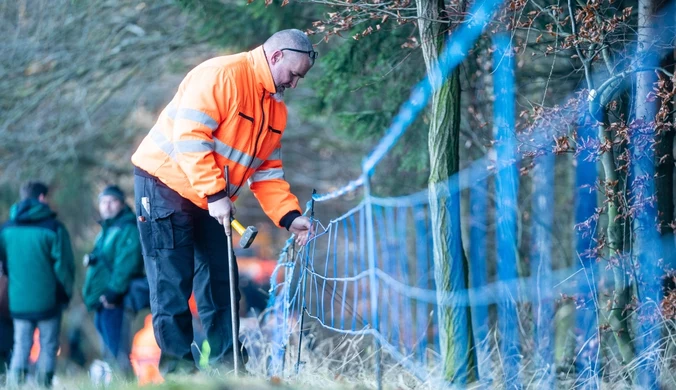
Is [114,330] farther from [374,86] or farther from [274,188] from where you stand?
[274,188]

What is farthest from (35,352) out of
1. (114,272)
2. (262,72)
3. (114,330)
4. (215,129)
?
(262,72)

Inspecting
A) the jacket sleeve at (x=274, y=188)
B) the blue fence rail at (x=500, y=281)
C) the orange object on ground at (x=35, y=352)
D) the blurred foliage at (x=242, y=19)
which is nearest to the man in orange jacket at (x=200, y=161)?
the jacket sleeve at (x=274, y=188)

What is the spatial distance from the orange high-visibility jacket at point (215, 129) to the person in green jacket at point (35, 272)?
2985mm

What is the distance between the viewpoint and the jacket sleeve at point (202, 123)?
15.8 ft

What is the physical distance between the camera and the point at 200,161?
482 centimetres

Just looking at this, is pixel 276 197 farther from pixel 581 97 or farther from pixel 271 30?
pixel 271 30

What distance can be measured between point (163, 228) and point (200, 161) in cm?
50

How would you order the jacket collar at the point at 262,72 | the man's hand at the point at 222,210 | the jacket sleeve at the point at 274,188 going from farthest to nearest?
the jacket sleeve at the point at 274,188, the jacket collar at the point at 262,72, the man's hand at the point at 222,210

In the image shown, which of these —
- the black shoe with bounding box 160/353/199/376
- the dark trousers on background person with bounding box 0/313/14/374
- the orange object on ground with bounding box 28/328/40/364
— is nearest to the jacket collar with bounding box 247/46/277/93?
the black shoe with bounding box 160/353/199/376

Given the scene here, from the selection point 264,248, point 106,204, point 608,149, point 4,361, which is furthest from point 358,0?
point 264,248

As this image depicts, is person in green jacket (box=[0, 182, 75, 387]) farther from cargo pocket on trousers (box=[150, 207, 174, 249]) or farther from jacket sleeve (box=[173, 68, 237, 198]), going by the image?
jacket sleeve (box=[173, 68, 237, 198])

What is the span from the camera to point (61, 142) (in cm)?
1307

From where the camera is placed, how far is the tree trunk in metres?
5.45

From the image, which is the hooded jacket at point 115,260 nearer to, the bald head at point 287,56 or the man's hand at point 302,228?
the man's hand at point 302,228
